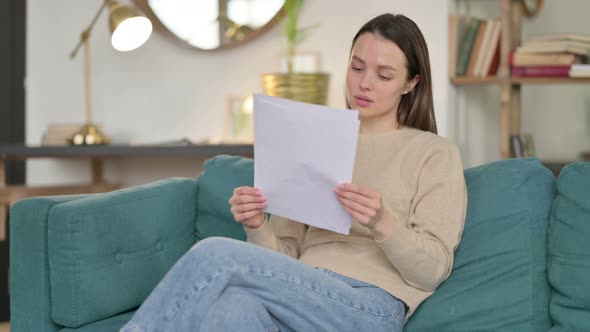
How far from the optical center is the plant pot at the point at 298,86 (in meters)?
3.12

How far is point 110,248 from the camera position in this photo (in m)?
2.01

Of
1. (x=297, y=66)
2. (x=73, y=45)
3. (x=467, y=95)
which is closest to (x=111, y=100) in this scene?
(x=73, y=45)

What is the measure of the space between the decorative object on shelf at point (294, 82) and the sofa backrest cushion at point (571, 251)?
4.57 feet

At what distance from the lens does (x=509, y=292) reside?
1.87 metres

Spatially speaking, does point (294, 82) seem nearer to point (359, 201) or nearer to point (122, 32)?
point (122, 32)

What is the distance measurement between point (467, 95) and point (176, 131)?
4.17 ft

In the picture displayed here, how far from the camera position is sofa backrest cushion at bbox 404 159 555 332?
73.1 inches

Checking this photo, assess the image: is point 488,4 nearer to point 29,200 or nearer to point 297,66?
point 297,66

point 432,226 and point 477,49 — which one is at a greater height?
point 477,49

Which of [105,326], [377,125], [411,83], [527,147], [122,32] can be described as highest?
[122,32]

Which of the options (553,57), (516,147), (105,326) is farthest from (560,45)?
(105,326)

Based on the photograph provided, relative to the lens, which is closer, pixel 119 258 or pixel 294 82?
pixel 119 258

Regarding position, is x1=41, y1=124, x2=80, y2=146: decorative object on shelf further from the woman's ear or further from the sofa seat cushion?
the woman's ear

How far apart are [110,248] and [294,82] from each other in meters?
1.31
